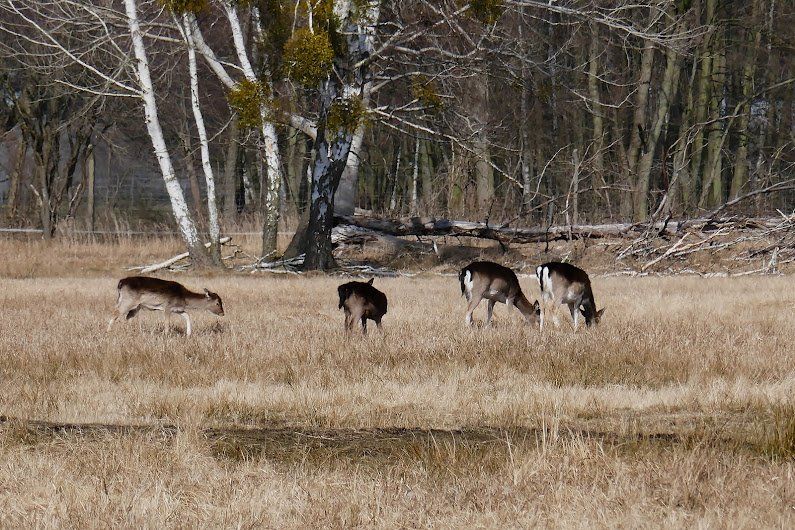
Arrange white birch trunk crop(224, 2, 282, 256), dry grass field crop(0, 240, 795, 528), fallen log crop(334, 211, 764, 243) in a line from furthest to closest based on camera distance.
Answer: fallen log crop(334, 211, 764, 243)
white birch trunk crop(224, 2, 282, 256)
dry grass field crop(0, 240, 795, 528)

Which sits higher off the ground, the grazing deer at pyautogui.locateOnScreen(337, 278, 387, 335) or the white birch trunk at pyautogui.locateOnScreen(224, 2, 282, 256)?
the white birch trunk at pyautogui.locateOnScreen(224, 2, 282, 256)

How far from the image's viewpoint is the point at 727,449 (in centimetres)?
716

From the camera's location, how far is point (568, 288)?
48.2 feet

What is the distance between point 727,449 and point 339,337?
642cm

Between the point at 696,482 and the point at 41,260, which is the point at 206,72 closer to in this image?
the point at 41,260

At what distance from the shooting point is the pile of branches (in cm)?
2467

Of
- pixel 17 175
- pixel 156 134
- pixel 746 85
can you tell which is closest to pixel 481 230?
pixel 156 134

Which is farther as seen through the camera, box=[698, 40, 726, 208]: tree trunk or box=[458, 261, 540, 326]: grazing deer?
Result: box=[698, 40, 726, 208]: tree trunk

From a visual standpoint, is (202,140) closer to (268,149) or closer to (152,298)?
(268,149)

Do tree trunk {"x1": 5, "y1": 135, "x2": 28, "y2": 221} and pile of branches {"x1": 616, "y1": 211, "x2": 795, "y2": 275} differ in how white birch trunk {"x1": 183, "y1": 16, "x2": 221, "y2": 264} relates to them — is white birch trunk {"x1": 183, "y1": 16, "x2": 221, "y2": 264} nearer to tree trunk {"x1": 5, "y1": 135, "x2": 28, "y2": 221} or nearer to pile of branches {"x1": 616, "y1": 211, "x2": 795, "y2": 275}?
pile of branches {"x1": 616, "y1": 211, "x2": 795, "y2": 275}

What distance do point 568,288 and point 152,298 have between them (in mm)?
5363

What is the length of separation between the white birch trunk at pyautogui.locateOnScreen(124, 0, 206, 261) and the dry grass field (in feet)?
27.1

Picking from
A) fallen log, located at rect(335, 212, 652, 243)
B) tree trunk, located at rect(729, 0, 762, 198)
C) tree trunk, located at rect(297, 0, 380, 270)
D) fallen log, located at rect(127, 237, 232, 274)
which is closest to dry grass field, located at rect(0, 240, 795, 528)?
tree trunk, located at rect(297, 0, 380, 270)

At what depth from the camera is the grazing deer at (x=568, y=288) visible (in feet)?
48.2
